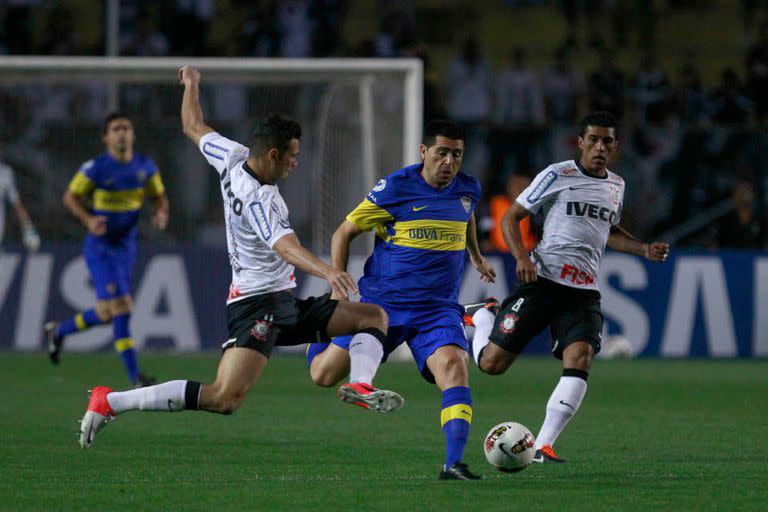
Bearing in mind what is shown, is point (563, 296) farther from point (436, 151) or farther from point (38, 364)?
→ point (38, 364)

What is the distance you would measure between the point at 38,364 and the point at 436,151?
30.4 ft

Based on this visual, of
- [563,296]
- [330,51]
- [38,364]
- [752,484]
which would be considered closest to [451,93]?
[330,51]

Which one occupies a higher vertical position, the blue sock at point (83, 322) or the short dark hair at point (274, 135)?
the short dark hair at point (274, 135)

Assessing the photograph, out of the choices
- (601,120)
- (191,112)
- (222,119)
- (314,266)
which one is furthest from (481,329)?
(222,119)

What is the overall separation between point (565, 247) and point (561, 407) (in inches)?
44.3

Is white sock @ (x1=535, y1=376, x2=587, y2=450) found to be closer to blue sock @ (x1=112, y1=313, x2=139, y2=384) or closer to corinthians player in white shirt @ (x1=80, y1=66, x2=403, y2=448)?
corinthians player in white shirt @ (x1=80, y1=66, x2=403, y2=448)

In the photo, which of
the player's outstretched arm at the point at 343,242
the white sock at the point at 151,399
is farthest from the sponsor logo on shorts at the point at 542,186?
the white sock at the point at 151,399

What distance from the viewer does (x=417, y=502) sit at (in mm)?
6699

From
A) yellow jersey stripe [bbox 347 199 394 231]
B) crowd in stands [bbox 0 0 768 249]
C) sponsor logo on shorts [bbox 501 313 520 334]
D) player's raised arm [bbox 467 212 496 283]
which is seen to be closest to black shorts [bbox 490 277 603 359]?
sponsor logo on shorts [bbox 501 313 520 334]

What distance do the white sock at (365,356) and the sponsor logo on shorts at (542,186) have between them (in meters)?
1.52

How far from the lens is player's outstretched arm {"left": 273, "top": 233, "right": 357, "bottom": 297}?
7.08 metres

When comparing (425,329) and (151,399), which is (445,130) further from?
(151,399)

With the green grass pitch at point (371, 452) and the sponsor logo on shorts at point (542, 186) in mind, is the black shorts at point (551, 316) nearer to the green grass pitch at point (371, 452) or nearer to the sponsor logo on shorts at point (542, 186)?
the sponsor logo on shorts at point (542, 186)

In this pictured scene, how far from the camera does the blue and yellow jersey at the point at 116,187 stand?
13984 mm
